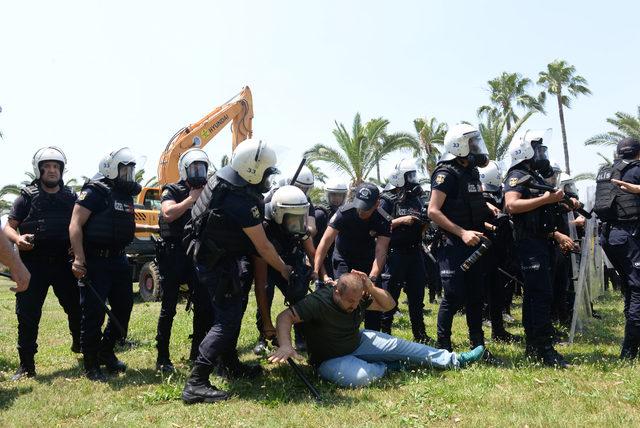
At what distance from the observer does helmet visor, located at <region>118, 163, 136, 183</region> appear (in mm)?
5492

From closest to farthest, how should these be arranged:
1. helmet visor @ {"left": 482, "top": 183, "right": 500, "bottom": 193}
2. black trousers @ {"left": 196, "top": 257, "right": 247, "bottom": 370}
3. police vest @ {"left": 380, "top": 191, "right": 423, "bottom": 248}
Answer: black trousers @ {"left": 196, "top": 257, "right": 247, "bottom": 370}
police vest @ {"left": 380, "top": 191, "right": 423, "bottom": 248}
helmet visor @ {"left": 482, "top": 183, "right": 500, "bottom": 193}

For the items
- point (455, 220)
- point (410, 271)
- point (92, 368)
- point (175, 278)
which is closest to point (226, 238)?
point (175, 278)

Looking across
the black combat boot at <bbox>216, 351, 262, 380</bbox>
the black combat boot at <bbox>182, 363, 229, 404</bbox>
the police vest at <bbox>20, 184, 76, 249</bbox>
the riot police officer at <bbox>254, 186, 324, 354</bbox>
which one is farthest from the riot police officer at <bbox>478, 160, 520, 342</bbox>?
the police vest at <bbox>20, 184, 76, 249</bbox>

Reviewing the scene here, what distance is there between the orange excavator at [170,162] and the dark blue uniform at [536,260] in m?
8.02

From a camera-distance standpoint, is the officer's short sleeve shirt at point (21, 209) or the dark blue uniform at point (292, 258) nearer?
the dark blue uniform at point (292, 258)

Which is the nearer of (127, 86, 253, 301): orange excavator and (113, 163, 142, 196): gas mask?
(113, 163, 142, 196): gas mask

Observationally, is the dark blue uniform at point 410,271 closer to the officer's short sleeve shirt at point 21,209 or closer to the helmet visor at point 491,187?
the helmet visor at point 491,187

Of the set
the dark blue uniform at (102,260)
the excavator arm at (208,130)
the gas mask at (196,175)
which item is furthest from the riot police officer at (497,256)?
the excavator arm at (208,130)

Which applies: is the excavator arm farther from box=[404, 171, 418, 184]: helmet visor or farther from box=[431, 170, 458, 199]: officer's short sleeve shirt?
box=[431, 170, 458, 199]: officer's short sleeve shirt

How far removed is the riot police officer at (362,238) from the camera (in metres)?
5.89

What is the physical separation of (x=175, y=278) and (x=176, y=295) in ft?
0.55

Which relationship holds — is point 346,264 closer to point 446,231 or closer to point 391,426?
point 446,231

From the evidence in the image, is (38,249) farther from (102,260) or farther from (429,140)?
(429,140)

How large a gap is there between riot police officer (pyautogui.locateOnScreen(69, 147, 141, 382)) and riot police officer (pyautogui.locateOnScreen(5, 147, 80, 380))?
0.46 metres
